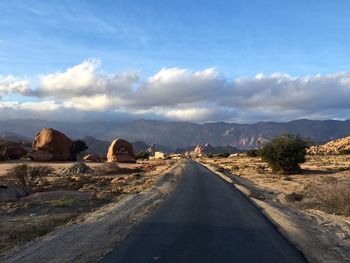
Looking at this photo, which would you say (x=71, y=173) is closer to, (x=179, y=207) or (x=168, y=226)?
(x=179, y=207)

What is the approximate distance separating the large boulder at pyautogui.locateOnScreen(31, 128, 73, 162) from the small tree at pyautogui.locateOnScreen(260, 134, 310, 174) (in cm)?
3664

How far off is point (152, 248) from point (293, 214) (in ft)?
29.3

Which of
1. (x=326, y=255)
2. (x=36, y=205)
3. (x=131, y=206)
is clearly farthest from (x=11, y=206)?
(x=326, y=255)

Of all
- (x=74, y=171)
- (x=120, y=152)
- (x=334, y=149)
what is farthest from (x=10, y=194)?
(x=334, y=149)

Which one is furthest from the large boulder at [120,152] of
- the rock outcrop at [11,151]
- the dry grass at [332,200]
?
the dry grass at [332,200]

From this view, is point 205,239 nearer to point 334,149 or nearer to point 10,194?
point 10,194

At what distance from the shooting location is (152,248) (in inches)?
440

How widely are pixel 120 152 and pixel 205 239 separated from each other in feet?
255

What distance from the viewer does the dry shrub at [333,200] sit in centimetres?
1939

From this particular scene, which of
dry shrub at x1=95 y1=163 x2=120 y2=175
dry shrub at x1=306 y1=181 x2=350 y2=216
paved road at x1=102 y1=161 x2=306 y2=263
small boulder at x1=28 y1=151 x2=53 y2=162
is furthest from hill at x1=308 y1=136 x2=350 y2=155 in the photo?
paved road at x1=102 y1=161 x2=306 y2=263

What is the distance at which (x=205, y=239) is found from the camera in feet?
40.5

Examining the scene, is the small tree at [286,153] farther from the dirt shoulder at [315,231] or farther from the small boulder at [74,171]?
the dirt shoulder at [315,231]

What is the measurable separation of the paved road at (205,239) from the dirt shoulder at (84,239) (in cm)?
42

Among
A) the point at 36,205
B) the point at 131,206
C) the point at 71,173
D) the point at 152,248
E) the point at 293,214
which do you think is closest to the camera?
the point at 152,248
